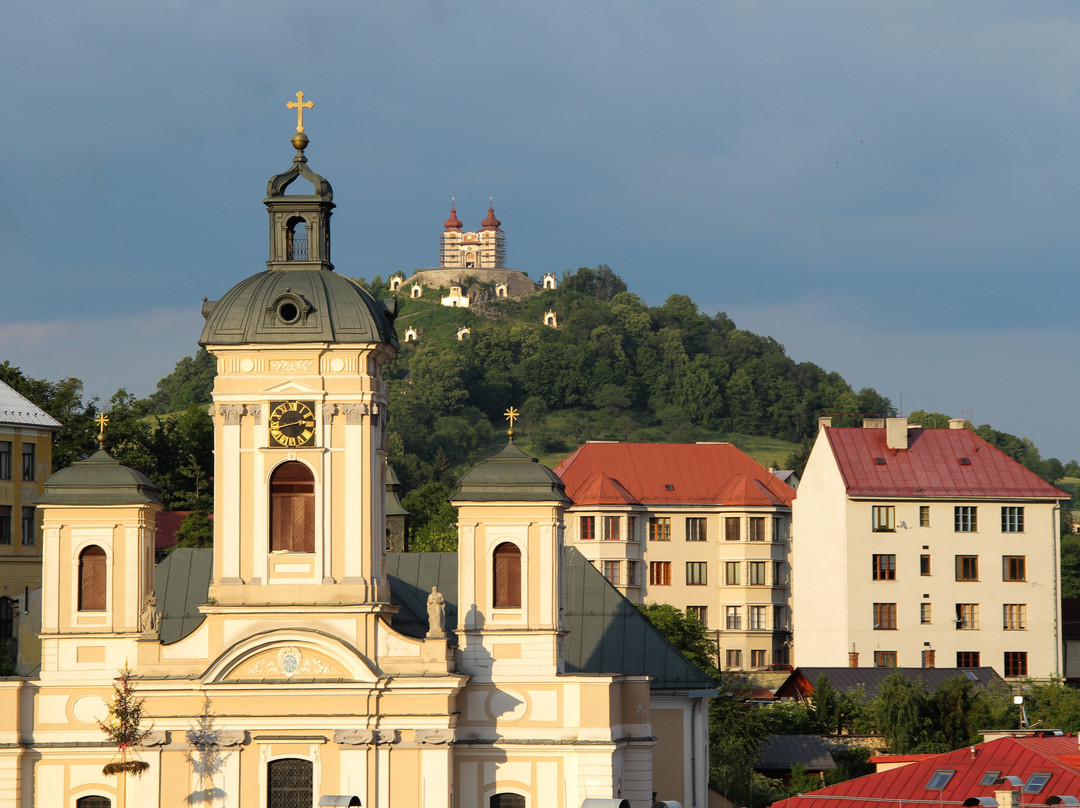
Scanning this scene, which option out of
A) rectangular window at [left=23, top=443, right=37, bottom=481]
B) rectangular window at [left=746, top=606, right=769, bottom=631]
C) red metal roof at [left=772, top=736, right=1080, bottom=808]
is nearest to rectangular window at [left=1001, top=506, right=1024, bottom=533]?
rectangular window at [left=746, top=606, right=769, bottom=631]

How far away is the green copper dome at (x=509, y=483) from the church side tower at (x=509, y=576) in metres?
0.02

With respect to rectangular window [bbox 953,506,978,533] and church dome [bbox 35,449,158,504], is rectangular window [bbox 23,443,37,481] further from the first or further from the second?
rectangular window [bbox 953,506,978,533]

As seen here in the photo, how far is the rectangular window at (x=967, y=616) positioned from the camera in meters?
86.9

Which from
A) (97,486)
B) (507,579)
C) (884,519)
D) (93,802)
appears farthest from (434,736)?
(884,519)

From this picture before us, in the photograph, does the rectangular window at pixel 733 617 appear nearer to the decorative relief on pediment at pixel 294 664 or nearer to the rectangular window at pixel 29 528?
the rectangular window at pixel 29 528

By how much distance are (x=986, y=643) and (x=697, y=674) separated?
3843cm

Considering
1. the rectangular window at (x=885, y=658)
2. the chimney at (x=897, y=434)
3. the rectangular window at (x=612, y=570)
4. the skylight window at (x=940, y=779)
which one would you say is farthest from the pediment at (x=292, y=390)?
the rectangular window at (x=612, y=570)

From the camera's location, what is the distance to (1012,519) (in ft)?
291

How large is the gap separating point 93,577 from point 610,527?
58158 mm

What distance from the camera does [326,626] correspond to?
44.1 meters

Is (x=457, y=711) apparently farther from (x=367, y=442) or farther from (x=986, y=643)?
(x=986, y=643)

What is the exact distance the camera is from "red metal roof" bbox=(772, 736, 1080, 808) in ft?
155

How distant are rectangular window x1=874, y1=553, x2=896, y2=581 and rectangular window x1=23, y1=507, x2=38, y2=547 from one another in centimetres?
3502

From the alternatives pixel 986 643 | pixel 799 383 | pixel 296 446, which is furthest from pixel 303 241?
pixel 799 383
